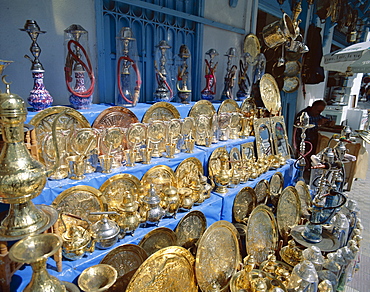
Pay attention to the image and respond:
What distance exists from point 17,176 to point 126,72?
62.2 inches

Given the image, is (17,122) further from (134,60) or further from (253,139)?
(253,139)

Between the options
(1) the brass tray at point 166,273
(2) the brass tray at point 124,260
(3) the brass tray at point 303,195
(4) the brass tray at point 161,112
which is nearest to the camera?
(1) the brass tray at point 166,273

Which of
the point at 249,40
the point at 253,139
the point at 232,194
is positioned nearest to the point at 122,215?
the point at 232,194

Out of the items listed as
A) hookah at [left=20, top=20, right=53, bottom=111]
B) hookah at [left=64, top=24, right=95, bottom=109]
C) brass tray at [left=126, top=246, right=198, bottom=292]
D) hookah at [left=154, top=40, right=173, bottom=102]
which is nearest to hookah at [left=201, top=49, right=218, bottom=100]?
hookah at [left=154, top=40, right=173, bottom=102]

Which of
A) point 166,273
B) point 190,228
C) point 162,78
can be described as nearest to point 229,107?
point 162,78

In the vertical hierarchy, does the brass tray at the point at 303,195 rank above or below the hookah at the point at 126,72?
below

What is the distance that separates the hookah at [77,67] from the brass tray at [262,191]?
6.07 ft

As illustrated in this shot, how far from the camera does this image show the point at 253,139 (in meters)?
3.12

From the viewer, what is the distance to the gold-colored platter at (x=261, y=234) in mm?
2146

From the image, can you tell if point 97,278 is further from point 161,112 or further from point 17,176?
point 161,112

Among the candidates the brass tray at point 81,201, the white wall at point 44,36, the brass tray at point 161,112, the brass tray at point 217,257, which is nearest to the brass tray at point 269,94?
the brass tray at point 161,112

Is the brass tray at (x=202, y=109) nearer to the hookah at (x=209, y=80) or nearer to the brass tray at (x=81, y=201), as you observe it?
the hookah at (x=209, y=80)

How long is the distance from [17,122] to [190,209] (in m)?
1.45

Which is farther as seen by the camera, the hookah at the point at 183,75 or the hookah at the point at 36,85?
the hookah at the point at 183,75
